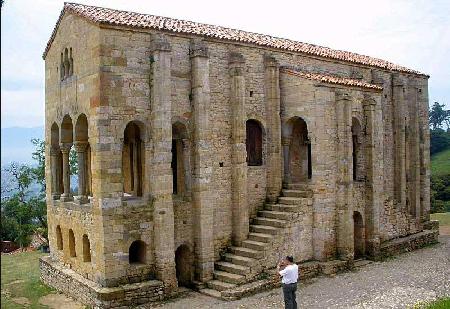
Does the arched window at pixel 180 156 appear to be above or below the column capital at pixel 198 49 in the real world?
below

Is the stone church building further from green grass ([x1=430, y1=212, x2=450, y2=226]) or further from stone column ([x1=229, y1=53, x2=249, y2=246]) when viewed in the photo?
green grass ([x1=430, y1=212, x2=450, y2=226])

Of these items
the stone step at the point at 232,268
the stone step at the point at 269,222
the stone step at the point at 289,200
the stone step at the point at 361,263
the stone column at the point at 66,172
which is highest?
the stone column at the point at 66,172

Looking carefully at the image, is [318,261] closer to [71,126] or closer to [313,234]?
[313,234]

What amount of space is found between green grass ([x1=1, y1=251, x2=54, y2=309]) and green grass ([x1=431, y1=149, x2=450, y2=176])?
4230 centimetres

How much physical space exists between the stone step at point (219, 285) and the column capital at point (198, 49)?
808 centimetres

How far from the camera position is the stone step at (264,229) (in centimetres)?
1819

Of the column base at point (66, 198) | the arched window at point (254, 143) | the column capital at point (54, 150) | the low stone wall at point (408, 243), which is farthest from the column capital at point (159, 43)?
the low stone wall at point (408, 243)

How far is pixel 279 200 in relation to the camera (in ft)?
65.6

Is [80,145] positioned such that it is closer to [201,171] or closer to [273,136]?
[201,171]

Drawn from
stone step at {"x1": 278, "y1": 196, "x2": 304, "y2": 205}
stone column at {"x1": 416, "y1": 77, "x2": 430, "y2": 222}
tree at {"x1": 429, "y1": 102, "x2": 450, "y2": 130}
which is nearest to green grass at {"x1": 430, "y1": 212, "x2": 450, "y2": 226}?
stone column at {"x1": 416, "y1": 77, "x2": 430, "y2": 222}

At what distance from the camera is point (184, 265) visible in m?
17.6

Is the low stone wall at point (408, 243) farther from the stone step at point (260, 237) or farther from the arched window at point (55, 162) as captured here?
the arched window at point (55, 162)

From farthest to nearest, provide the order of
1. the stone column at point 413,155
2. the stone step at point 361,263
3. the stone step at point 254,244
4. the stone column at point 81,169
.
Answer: the stone column at point 413,155 → the stone step at point 361,263 → the stone step at point 254,244 → the stone column at point 81,169

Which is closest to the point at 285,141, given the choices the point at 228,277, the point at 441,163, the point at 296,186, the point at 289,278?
the point at 296,186
